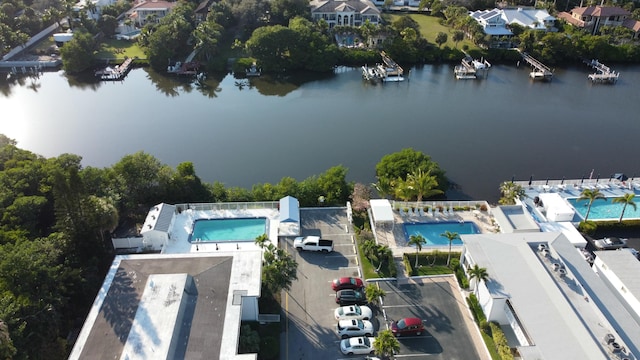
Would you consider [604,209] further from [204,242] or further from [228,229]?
[204,242]

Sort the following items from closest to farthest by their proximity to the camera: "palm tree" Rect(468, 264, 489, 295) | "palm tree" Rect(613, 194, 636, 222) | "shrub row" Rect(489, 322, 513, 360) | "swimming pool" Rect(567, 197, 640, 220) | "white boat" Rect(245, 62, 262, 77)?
"shrub row" Rect(489, 322, 513, 360) < "palm tree" Rect(468, 264, 489, 295) < "palm tree" Rect(613, 194, 636, 222) < "swimming pool" Rect(567, 197, 640, 220) < "white boat" Rect(245, 62, 262, 77)

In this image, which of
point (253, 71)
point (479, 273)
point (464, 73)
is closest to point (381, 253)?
point (479, 273)

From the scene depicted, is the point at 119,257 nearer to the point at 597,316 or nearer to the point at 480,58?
the point at 597,316

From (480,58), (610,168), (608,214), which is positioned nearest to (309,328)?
(608,214)

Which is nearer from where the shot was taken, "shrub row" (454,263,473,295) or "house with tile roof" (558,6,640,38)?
"shrub row" (454,263,473,295)

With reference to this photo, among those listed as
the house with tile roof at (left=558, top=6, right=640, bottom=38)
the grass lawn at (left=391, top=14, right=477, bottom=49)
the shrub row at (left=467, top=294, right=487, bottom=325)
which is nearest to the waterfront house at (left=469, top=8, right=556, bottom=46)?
the grass lawn at (left=391, top=14, right=477, bottom=49)

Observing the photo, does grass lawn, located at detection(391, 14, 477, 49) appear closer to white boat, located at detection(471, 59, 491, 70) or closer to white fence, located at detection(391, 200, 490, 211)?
white boat, located at detection(471, 59, 491, 70)

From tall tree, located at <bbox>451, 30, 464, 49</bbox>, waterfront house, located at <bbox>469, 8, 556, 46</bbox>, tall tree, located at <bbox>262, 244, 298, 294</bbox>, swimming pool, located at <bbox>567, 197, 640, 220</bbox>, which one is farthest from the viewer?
waterfront house, located at <bbox>469, 8, 556, 46</bbox>
